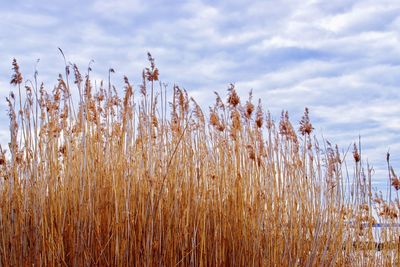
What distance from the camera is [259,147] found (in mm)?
3688

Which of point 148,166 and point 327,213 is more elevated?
point 148,166

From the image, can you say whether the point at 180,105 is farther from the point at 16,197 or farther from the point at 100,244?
the point at 16,197

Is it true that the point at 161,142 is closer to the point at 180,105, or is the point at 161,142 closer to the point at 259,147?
the point at 180,105

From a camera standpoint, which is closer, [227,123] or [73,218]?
[73,218]

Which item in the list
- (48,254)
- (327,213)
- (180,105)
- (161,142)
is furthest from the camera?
(327,213)

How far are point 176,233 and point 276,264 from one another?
0.70 meters

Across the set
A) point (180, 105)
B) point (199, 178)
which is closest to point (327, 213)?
point (199, 178)

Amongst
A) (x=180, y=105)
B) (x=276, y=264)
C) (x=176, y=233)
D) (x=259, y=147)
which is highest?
(x=180, y=105)

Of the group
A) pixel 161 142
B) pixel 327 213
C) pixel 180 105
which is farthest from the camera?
pixel 327 213

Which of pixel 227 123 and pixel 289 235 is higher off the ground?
pixel 227 123

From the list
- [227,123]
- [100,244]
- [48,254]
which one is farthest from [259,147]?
[48,254]

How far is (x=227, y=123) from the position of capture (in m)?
3.85

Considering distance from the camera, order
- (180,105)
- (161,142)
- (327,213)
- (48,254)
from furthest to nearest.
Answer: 1. (327,213)
2. (180,105)
3. (161,142)
4. (48,254)

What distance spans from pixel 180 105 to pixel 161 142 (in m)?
0.34
